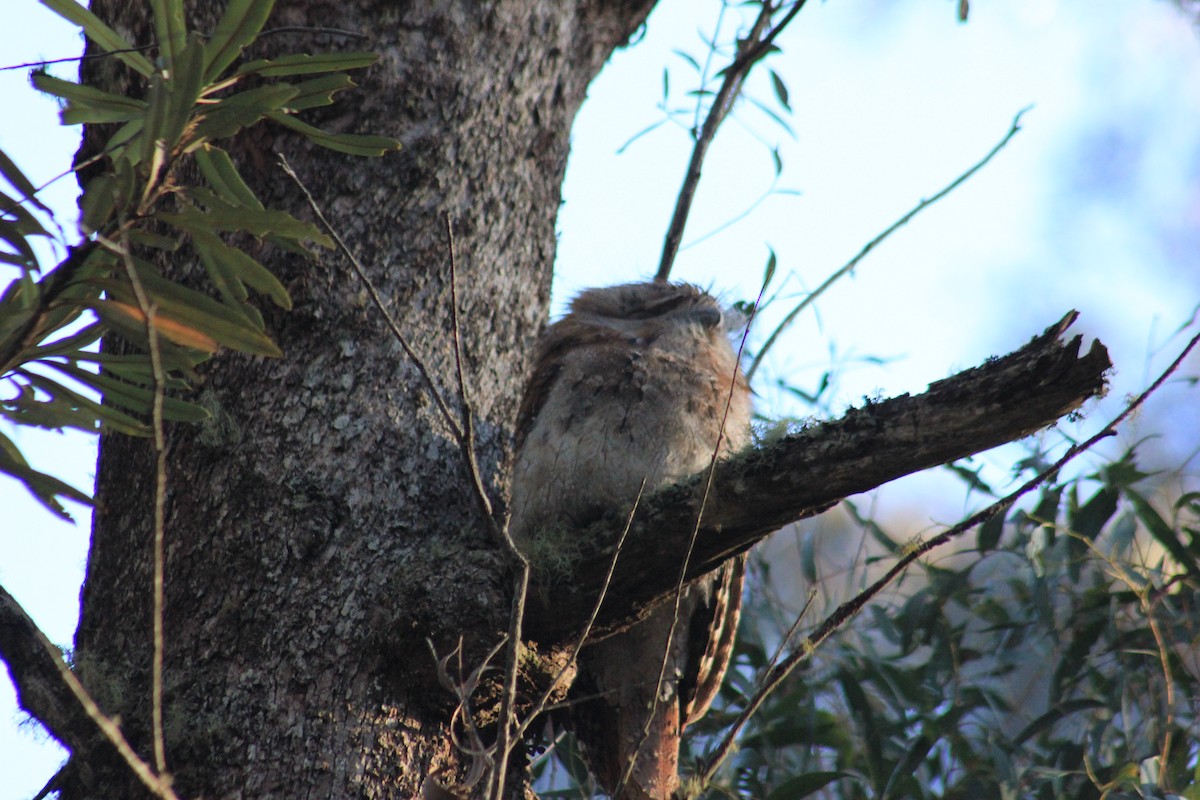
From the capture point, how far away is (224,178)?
5.66ft

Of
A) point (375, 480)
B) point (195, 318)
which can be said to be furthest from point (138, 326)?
point (375, 480)

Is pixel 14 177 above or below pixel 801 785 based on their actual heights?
above

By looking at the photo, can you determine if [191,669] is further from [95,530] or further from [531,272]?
[531,272]

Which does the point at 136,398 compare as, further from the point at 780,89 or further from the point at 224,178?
the point at 780,89

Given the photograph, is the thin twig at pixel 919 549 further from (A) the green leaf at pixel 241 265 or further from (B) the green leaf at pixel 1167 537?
(B) the green leaf at pixel 1167 537

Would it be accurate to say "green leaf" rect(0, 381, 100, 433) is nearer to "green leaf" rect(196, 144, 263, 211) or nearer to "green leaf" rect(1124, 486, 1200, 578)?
"green leaf" rect(196, 144, 263, 211)

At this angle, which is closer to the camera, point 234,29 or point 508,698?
point 508,698

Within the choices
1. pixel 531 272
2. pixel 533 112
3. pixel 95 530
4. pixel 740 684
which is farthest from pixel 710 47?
pixel 95 530

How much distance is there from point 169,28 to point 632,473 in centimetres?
129

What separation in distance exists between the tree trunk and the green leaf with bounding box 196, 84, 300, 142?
0.31 meters

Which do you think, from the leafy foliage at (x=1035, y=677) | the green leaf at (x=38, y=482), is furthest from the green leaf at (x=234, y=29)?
the leafy foliage at (x=1035, y=677)

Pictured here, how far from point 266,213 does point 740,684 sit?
249 cm

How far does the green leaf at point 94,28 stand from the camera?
5.67 ft

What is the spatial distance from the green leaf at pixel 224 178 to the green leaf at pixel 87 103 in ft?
0.54
